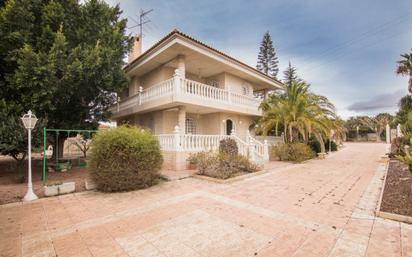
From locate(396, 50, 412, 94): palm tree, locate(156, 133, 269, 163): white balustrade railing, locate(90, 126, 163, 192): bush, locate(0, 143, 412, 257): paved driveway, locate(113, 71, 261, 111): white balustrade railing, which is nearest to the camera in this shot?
locate(0, 143, 412, 257): paved driveway

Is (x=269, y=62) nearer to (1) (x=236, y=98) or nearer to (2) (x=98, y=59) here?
(1) (x=236, y=98)

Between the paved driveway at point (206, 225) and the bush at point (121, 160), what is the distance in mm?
513

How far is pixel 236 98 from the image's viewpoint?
49.7 ft

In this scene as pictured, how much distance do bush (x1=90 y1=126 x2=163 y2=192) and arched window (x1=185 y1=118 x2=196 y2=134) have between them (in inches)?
309

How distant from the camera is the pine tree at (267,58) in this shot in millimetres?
35344

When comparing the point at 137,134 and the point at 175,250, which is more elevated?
the point at 137,134

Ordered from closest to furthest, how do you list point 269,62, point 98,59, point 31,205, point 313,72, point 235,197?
point 31,205 < point 235,197 < point 98,59 < point 313,72 < point 269,62

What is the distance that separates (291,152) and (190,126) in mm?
7841

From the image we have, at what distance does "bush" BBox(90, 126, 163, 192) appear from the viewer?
23.2ft

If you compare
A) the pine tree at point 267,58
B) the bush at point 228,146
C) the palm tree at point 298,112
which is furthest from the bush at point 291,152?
the pine tree at point 267,58

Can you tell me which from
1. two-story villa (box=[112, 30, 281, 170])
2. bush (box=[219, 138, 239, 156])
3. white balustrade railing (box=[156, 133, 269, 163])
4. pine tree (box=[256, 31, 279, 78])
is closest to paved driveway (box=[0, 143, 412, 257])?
white balustrade railing (box=[156, 133, 269, 163])

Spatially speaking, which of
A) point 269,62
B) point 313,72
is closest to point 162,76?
point 313,72

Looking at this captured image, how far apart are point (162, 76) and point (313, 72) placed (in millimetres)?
20845

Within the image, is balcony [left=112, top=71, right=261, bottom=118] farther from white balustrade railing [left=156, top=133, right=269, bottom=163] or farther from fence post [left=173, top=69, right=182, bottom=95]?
white balustrade railing [left=156, top=133, right=269, bottom=163]
